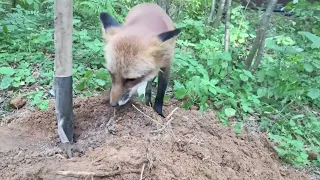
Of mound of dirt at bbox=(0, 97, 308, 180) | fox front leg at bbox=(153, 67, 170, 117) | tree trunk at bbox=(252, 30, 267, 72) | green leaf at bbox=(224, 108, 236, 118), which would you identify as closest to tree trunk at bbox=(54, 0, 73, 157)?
mound of dirt at bbox=(0, 97, 308, 180)

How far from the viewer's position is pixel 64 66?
311 cm

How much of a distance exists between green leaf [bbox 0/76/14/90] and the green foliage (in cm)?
1

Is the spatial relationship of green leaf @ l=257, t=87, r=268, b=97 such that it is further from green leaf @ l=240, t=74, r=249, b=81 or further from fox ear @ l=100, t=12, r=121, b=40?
fox ear @ l=100, t=12, r=121, b=40

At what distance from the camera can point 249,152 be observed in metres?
3.74

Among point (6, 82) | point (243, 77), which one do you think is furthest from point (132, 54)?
point (243, 77)

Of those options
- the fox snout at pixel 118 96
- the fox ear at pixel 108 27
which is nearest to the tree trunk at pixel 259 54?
the fox ear at pixel 108 27

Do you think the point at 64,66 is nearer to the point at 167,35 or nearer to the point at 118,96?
the point at 118,96

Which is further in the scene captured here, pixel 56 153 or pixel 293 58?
pixel 293 58

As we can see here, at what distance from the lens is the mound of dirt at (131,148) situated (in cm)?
272

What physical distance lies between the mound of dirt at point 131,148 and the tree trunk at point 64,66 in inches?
6.5

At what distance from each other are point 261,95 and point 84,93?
2.35m

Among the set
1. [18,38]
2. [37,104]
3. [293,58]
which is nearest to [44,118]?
[37,104]

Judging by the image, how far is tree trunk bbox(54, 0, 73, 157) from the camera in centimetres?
296

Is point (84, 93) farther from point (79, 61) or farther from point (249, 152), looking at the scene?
point (249, 152)
